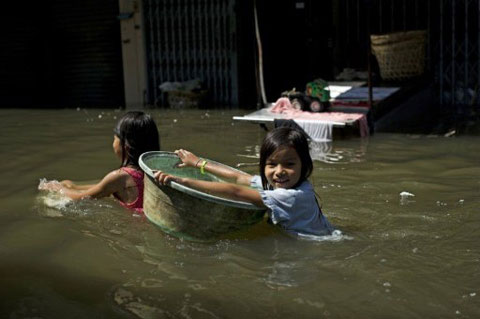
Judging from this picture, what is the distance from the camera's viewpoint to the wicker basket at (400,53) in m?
9.83

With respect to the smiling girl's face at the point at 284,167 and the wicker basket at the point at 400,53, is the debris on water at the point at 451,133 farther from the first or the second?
the smiling girl's face at the point at 284,167

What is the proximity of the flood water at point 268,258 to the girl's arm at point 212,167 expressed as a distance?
41 centimetres

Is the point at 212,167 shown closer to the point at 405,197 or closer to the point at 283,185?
the point at 283,185

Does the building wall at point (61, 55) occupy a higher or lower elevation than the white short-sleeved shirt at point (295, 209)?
higher

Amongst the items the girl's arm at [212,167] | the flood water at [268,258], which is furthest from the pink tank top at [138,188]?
the girl's arm at [212,167]

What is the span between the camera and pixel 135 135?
14.5 feet

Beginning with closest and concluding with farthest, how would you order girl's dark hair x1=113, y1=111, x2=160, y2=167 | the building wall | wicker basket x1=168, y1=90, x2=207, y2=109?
girl's dark hair x1=113, y1=111, x2=160, y2=167 → wicker basket x1=168, y1=90, x2=207, y2=109 → the building wall

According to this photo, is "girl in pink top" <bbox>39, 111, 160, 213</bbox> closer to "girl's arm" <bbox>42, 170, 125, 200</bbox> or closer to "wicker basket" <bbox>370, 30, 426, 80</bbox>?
"girl's arm" <bbox>42, 170, 125, 200</bbox>

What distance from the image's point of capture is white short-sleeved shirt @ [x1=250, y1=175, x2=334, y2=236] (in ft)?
12.4

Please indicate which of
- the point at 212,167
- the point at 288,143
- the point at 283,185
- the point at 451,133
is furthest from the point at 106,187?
the point at 451,133

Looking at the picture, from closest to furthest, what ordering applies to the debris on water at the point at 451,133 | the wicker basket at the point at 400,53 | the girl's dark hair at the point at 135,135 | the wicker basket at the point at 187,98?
1. the girl's dark hair at the point at 135,135
2. the debris on water at the point at 451,133
3. the wicker basket at the point at 400,53
4. the wicker basket at the point at 187,98

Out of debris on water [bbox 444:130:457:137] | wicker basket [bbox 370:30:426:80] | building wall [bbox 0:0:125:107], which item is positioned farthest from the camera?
building wall [bbox 0:0:125:107]

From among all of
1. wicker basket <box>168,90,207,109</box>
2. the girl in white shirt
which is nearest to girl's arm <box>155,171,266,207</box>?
the girl in white shirt

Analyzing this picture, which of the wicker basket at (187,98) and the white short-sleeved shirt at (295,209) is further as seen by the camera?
the wicker basket at (187,98)
